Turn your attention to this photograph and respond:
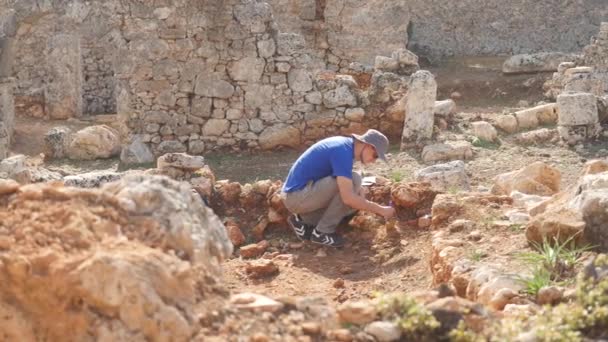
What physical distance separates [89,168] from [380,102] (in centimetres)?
354

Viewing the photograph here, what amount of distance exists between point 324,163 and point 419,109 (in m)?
4.02

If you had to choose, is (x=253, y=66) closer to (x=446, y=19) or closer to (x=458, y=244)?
(x=458, y=244)

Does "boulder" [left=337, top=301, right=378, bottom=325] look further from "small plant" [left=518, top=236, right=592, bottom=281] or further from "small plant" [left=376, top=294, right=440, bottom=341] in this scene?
"small plant" [left=518, top=236, right=592, bottom=281]

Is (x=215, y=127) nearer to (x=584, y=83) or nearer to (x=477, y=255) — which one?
(x=584, y=83)

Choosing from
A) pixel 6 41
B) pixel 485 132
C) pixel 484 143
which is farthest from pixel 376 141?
pixel 6 41

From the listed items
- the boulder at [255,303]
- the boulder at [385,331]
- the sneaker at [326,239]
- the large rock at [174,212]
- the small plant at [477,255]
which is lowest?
the sneaker at [326,239]

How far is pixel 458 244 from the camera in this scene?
19.0 ft

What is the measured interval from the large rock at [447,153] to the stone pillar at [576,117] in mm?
1238

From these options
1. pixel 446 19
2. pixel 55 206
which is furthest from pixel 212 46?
pixel 446 19

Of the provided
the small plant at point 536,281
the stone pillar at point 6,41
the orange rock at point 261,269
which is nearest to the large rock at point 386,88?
the stone pillar at point 6,41

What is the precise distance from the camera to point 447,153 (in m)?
10.3

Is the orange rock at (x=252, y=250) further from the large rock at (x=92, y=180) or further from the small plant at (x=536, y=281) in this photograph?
the small plant at (x=536, y=281)

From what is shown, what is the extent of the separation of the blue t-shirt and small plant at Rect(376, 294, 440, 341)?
3359 mm

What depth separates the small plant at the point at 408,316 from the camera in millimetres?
3545
